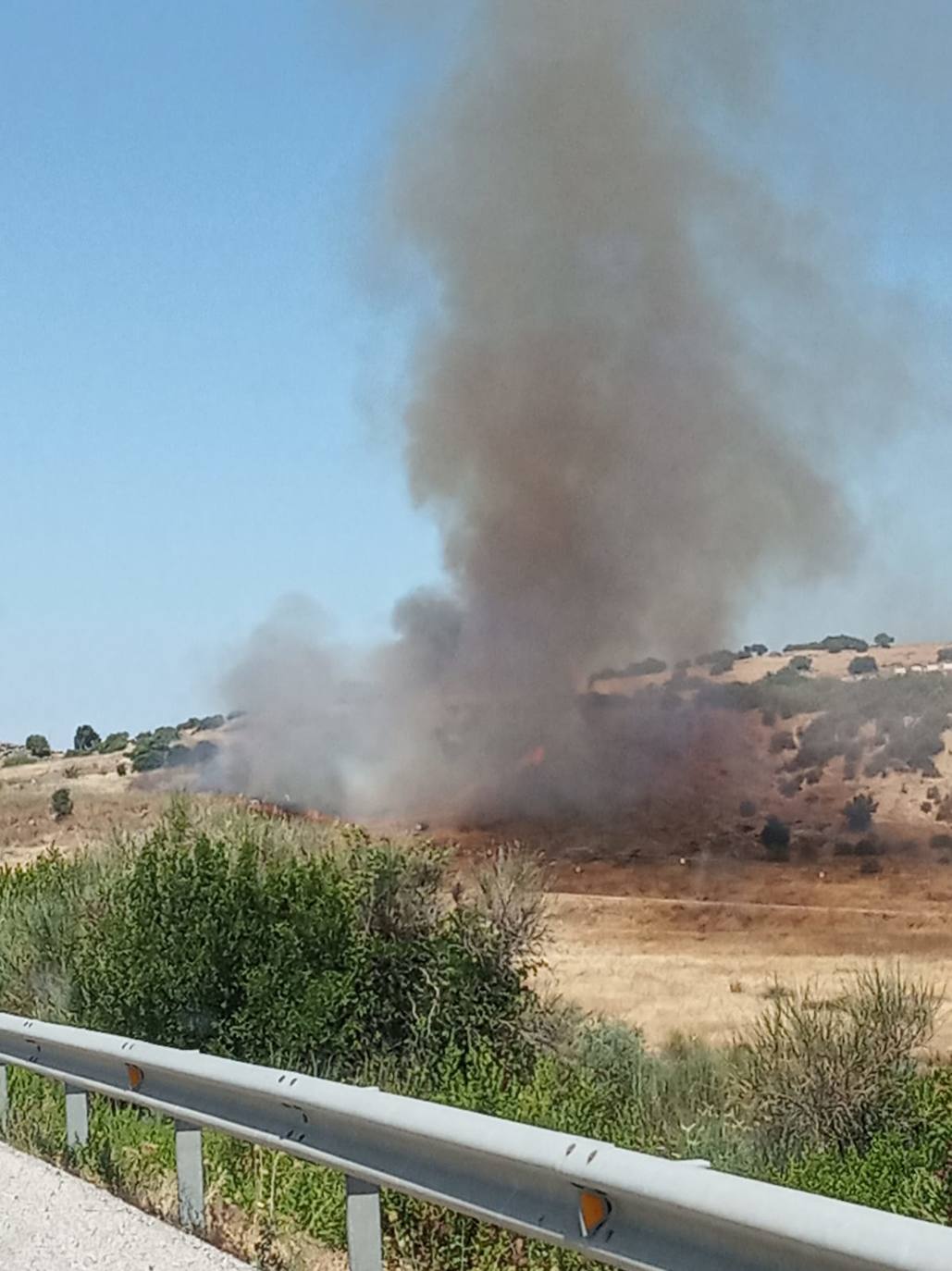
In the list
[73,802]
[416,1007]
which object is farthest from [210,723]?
[416,1007]

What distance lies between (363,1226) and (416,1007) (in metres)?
12.2

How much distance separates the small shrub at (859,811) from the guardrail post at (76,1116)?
37119 mm

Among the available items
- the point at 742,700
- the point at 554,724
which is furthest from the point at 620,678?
the point at 742,700

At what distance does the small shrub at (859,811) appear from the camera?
4538cm

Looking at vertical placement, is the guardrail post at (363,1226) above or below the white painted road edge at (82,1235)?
above

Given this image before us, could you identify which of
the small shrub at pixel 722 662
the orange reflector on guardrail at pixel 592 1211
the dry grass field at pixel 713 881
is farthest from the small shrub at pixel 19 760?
the orange reflector on guardrail at pixel 592 1211

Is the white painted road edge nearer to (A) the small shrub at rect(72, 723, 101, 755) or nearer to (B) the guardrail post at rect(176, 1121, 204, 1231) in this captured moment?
(B) the guardrail post at rect(176, 1121, 204, 1231)

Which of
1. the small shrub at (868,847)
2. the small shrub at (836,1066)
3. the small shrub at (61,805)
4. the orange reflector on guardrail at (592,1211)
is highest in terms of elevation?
the small shrub at (61,805)

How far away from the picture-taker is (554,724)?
48.0 meters

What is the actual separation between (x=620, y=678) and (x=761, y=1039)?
2964 cm

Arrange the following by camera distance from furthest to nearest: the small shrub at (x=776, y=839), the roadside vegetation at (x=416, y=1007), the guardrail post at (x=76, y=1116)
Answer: the small shrub at (x=776, y=839)
the roadside vegetation at (x=416, y=1007)
the guardrail post at (x=76, y=1116)

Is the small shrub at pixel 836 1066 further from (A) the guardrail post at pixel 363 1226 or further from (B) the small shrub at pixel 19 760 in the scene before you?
(B) the small shrub at pixel 19 760

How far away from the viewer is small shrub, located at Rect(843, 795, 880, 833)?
1786 inches

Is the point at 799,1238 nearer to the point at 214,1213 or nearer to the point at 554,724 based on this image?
the point at 214,1213
